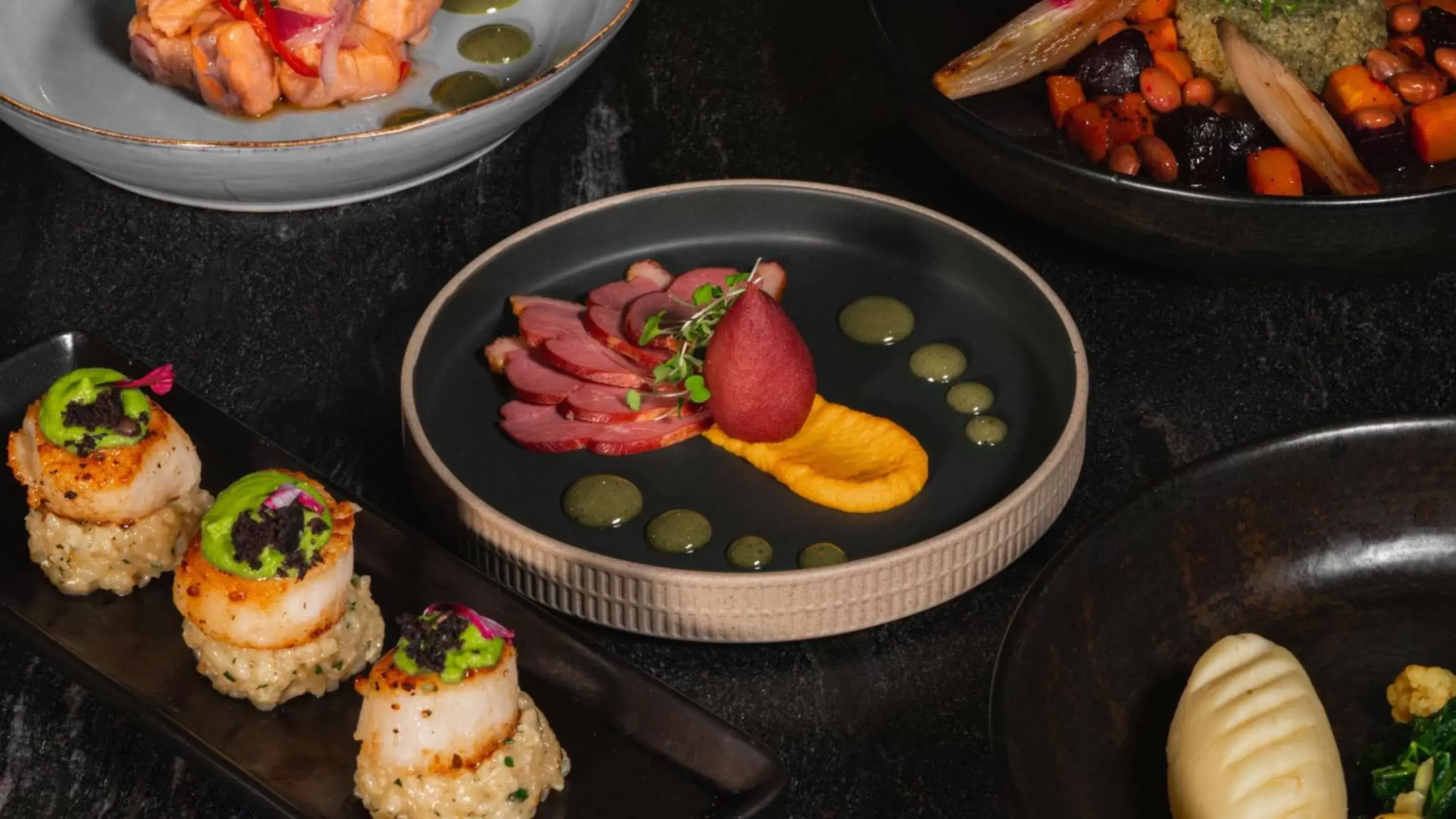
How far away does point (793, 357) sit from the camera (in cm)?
154

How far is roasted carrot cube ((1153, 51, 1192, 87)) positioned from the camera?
1.89m

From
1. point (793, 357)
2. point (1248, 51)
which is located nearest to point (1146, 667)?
point (793, 357)

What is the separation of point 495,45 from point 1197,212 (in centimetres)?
105

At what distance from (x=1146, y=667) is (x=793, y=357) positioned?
465mm

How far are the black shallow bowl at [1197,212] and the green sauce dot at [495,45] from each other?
1.92 feet

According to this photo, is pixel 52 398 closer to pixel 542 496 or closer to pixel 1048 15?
pixel 542 496

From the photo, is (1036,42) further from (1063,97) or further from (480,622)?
(480,622)

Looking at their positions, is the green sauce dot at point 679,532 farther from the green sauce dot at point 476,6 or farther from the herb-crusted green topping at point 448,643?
the green sauce dot at point 476,6

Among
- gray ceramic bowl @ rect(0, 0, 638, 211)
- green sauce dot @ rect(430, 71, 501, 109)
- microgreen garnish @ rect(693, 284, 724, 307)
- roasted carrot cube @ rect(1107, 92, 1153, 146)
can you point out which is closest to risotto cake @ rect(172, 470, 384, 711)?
microgreen garnish @ rect(693, 284, 724, 307)

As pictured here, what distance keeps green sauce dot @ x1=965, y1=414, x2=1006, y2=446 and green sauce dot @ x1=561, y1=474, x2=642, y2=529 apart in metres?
0.34

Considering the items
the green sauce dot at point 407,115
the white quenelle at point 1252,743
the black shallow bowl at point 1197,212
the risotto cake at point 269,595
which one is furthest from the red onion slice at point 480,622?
the green sauce dot at point 407,115

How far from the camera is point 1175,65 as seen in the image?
1892 mm

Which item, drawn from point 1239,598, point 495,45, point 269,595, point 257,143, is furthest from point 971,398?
point 495,45

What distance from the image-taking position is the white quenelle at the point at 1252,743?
1083 mm
